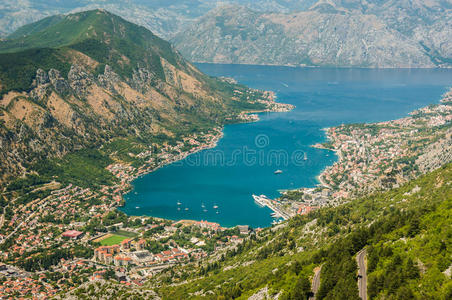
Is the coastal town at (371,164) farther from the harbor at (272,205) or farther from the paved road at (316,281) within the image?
the paved road at (316,281)

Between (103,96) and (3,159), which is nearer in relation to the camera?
(3,159)

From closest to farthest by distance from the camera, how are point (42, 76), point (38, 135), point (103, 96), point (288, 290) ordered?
point (288, 290) → point (38, 135) → point (42, 76) → point (103, 96)

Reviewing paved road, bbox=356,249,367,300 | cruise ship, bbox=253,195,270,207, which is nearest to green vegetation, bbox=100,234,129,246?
cruise ship, bbox=253,195,270,207

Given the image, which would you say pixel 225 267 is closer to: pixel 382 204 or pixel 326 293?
pixel 382 204

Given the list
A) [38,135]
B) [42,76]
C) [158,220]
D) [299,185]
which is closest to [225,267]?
[158,220]

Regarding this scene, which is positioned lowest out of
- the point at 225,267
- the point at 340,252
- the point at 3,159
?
the point at 225,267

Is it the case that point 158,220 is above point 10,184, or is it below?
below

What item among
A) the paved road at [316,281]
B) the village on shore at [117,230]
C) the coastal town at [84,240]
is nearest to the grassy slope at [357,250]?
the paved road at [316,281]
